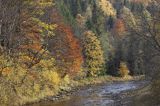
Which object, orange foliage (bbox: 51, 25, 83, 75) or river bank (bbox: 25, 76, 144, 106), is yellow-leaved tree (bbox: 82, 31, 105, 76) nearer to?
river bank (bbox: 25, 76, 144, 106)

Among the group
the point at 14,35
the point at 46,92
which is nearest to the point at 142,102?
the point at 46,92

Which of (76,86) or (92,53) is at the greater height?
(92,53)

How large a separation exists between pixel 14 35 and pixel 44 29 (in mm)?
7073

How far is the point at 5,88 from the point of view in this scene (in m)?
45.9

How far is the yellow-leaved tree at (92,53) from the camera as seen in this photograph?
93.4 m

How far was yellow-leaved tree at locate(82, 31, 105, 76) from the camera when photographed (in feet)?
307

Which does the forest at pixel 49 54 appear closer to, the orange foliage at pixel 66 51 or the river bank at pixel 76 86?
the orange foliage at pixel 66 51

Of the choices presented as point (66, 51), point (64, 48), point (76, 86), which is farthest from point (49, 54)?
point (76, 86)

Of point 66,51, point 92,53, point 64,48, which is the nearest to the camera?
point 64,48

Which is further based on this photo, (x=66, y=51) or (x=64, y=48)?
(x=66, y=51)

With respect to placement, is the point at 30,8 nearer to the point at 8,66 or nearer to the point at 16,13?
the point at 16,13

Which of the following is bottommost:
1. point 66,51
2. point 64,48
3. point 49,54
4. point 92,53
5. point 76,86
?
point 76,86

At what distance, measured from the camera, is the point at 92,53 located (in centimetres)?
9475

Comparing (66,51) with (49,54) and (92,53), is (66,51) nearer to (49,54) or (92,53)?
(49,54)
